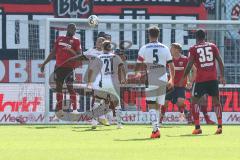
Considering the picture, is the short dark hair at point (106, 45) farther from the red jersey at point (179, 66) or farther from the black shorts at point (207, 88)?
the black shorts at point (207, 88)

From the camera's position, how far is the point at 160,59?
12508mm

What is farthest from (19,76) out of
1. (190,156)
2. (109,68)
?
(190,156)

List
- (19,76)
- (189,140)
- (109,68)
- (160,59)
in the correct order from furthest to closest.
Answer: (19,76), (109,68), (160,59), (189,140)

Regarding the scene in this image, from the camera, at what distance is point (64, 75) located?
16703 mm

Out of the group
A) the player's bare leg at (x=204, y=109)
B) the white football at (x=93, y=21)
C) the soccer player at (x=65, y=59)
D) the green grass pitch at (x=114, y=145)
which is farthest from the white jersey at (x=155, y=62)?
the white football at (x=93, y=21)

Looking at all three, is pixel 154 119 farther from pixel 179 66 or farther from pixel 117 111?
pixel 179 66

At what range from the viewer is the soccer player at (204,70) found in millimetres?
13281

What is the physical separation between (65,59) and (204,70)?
12.8 ft

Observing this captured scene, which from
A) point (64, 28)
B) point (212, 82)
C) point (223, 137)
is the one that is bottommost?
point (223, 137)

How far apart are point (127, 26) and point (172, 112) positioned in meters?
2.65

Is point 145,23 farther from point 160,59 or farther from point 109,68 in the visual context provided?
point 160,59

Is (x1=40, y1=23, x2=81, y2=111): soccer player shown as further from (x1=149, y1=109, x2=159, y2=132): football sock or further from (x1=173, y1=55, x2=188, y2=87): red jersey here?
(x1=149, y1=109, x2=159, y2=132): football sock

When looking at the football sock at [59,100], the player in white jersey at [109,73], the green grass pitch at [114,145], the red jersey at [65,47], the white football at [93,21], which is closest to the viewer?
the green grass pitch at [114,145]

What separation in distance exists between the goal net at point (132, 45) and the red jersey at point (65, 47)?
1.10m
